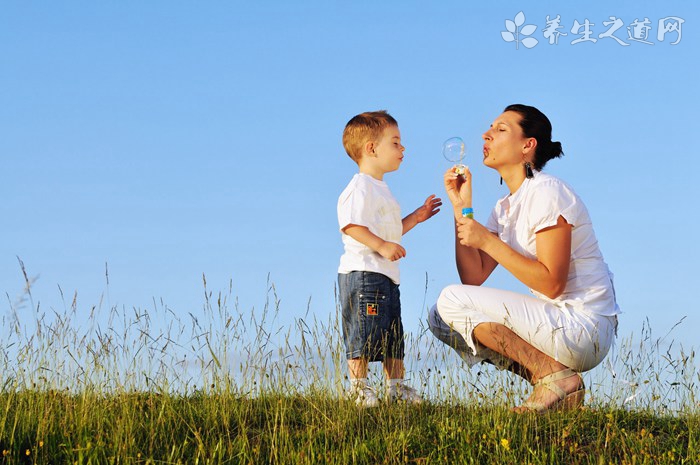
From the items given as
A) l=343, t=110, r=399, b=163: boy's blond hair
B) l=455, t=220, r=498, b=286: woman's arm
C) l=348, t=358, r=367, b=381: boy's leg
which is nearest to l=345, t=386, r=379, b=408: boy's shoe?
l=348, t=358, r=367, b=381: boy's leg

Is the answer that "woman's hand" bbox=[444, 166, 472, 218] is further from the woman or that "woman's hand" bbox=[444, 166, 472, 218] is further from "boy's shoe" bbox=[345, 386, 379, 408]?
"boy's shoe" bbox=[345, 386, 379, 408]

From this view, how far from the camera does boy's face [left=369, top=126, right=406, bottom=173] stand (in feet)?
21.7

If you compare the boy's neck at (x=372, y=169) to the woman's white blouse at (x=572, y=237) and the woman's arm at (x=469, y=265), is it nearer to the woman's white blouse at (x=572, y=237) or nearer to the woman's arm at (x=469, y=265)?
the woman's arm at (x=469, y=265)

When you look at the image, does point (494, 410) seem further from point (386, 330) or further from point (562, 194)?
point (562, 194)

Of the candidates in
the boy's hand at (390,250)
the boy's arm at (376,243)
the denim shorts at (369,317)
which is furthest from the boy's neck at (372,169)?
the denim shorts at (369,317)

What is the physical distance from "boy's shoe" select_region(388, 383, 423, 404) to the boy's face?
1.80 m

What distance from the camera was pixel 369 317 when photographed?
20.4 ft

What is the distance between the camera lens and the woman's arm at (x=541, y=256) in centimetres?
585

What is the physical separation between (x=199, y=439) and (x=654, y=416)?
12.0 ft

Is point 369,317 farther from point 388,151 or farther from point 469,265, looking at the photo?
point 388,151

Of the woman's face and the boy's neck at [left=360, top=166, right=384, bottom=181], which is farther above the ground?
the woman's face

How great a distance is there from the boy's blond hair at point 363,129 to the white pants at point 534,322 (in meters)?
1.41

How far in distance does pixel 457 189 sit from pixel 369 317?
125cm

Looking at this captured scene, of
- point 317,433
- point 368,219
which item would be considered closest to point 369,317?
point 368,219
